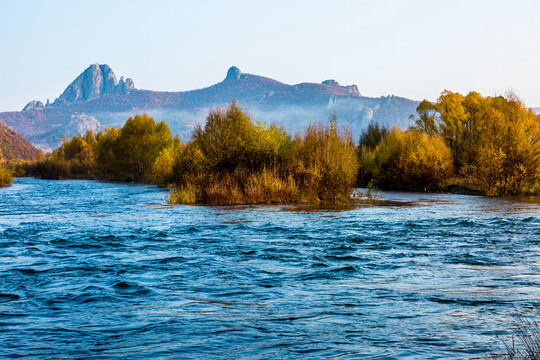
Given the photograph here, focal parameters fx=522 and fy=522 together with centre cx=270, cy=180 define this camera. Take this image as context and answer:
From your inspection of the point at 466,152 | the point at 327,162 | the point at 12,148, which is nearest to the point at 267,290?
the point at 327,162

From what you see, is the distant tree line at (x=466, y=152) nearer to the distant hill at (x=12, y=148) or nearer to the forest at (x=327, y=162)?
the forest at (x=327, y=162)

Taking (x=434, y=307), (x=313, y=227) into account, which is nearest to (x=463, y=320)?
(x=434, y=307)

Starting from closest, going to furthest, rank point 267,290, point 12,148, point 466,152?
point 267,290
point 466,152
point 12,148

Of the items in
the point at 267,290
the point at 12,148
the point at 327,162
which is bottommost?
the point at 267,290

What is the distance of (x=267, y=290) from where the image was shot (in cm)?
960

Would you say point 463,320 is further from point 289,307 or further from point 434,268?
point 434,268

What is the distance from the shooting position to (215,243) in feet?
51.6

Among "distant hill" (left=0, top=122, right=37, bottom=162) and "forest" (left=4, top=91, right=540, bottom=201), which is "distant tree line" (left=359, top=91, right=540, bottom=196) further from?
"distant hill" (left=0, top=122, right=37, bottom=162)

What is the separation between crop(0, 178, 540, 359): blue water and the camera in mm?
6535

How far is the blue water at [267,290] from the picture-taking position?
6535mm

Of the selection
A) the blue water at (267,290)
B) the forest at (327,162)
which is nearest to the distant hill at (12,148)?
the forest at (327,162)

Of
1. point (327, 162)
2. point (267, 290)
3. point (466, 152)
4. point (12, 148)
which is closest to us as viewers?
point (267, 290)

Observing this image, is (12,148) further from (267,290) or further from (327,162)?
(267,290)

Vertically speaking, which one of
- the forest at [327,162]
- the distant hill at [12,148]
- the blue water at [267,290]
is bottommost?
the blue water at [267,290]
